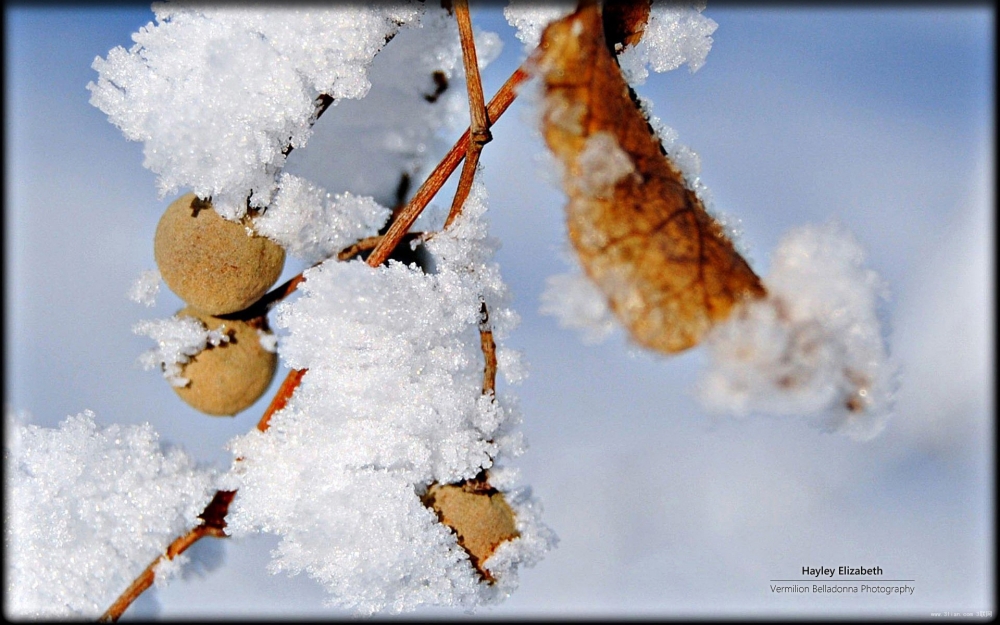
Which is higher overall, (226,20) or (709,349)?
(226,20)

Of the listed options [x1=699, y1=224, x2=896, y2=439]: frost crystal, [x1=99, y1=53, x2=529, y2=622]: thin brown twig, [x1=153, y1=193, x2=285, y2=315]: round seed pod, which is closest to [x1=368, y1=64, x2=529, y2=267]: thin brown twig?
[x1=99, y1=53, x2=529, y2=622]: thin brown twig

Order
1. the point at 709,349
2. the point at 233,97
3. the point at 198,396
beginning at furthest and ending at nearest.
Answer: the point at 198,396 < the point at 233,97 < the point at 709,349

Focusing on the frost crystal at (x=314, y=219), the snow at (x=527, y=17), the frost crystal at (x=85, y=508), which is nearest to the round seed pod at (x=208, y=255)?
the frost crystal at (x=314, y=219)

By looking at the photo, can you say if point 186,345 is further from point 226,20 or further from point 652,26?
point 652,26

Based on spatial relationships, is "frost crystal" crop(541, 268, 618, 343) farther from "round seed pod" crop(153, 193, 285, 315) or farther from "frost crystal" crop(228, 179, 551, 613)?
"round seed pod" crop(153, 193, 285, 315)

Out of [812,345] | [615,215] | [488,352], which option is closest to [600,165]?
[615,215]

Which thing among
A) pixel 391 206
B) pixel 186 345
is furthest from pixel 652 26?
pixel 186 345

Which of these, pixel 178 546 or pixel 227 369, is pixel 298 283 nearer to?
pixel 227 369

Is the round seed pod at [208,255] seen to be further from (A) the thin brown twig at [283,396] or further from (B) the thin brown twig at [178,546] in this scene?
(B) the thin brown twig at [178,546]

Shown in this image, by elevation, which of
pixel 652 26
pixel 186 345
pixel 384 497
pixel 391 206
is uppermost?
pixel 652 26
